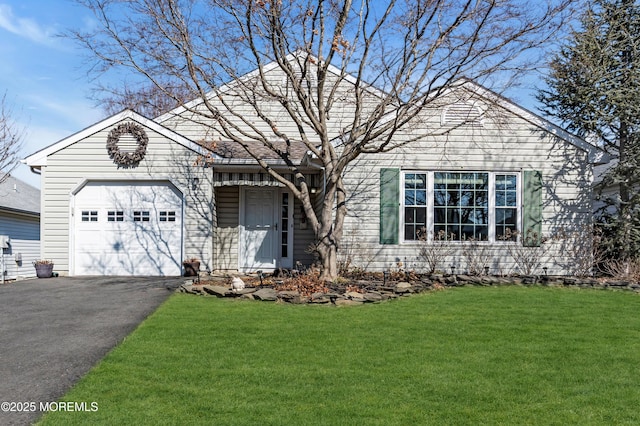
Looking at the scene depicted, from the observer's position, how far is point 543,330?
665cm

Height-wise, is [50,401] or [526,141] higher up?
[526,141]

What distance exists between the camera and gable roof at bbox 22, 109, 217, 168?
12062mm

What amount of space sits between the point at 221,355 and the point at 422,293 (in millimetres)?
5180

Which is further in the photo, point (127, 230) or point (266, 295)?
point (127, 230)

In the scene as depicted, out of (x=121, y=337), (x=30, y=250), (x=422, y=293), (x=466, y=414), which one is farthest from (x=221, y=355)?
(x=30, y=250)

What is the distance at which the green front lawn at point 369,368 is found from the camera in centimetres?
397

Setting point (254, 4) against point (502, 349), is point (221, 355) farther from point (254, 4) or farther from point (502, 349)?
point (254, 4)

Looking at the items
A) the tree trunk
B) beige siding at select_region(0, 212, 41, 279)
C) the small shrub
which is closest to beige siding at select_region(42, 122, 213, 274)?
the tree trunk

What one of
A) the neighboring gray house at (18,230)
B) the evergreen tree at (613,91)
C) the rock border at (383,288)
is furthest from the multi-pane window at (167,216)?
the evergreen tree at (613,91)

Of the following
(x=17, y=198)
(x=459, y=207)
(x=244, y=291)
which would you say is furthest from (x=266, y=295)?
(x=17, y=198)

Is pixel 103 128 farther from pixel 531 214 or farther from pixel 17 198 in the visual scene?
pixel 17 198

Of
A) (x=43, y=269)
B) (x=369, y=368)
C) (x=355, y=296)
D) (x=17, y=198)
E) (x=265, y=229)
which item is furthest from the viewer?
(x=17, y=198)

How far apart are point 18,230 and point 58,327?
47.6 feet

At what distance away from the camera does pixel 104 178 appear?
12211 mm
